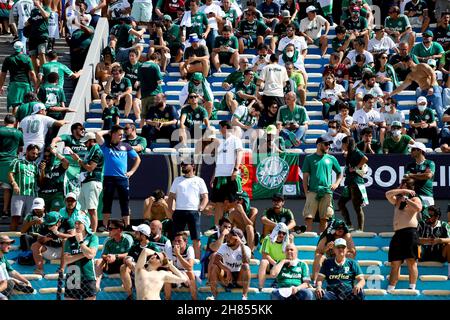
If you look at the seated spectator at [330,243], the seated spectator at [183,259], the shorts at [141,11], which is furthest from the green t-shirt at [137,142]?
the shorts at [141,11]

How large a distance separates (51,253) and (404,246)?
4.86m

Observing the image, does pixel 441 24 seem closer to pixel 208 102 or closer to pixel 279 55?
pixel 279 55

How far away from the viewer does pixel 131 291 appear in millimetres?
19812

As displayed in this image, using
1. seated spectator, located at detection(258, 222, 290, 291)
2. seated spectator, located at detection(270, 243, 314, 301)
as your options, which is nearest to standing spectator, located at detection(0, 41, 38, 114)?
seated spectator, located at detection(258, 222, 290, 291)

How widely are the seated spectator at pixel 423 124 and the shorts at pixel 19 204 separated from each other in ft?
20.4

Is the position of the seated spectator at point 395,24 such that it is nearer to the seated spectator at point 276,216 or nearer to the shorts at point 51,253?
the seated spectator at point 276,216

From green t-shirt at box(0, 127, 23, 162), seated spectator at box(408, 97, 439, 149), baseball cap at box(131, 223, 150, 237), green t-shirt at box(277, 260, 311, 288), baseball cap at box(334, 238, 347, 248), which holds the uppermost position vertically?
seated spectator at box(408, 97, 439, 149)

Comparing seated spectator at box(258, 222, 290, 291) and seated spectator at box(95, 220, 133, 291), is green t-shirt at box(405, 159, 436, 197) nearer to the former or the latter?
seated spectator at box(258, 222, 290, 291)

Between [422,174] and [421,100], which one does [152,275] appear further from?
[421,100]

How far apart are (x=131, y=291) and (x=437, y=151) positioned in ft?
20.8

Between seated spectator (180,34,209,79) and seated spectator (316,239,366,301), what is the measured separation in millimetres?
7220

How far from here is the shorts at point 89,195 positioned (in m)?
22.1

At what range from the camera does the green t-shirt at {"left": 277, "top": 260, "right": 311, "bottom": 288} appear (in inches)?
776

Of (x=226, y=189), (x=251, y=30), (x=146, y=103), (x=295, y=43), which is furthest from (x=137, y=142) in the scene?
(x=251, y=30)
